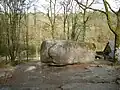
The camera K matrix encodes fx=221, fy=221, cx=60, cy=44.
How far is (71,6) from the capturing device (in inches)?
699

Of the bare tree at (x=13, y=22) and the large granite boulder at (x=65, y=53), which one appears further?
the bare tree at (x=13, y=22)

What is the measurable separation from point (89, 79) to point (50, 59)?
4.16 metres

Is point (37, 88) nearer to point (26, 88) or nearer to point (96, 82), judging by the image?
point (26, 88)

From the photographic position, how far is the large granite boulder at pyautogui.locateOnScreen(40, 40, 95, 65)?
11602 mm

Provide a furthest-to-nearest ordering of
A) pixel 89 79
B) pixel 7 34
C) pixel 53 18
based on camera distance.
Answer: pixel 53 18 → pixel 7 34 → pixel 89 79

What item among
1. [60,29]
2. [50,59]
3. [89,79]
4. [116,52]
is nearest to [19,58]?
[50,59]

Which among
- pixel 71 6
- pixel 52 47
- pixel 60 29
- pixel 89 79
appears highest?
pixel 71 6

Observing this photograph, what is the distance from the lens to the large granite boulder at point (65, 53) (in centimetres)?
Answer: 1160

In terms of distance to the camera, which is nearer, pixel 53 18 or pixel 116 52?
pixel 116 52

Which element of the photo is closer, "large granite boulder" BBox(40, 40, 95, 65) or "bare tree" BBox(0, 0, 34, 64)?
"large granite boulder" BBox(40, 40, 95, 65)

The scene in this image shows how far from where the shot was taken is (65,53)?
11688 millimetres

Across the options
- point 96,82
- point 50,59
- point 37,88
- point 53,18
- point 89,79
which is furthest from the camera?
point 53,18

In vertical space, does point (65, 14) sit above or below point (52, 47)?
above

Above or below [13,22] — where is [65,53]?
below
